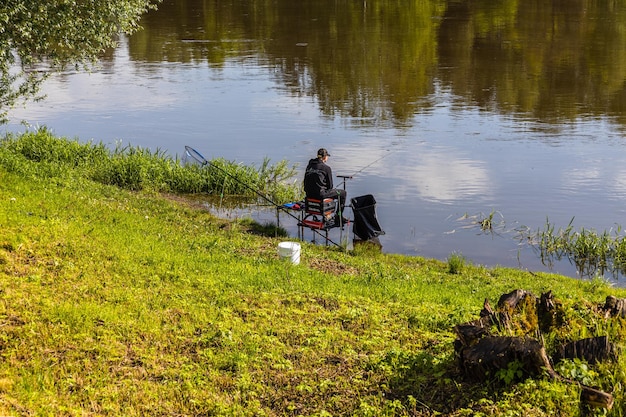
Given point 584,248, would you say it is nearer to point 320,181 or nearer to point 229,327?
point 320,181

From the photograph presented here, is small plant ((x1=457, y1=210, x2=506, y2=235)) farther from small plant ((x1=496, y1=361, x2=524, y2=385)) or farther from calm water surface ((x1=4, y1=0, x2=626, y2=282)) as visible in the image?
small plant ((x1=496, y1=361, x2=524, y2=385))

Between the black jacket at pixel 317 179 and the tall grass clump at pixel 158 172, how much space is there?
10.7ft

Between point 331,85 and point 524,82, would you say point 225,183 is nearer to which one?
point 331,85

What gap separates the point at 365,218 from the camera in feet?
50.7

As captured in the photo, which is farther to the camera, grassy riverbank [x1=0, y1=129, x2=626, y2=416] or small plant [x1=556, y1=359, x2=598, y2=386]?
grassy riverbank [x1=0, y1=129, x2=626, y2=416]

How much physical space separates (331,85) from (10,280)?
25.4m

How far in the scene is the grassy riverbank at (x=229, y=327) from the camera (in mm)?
6508

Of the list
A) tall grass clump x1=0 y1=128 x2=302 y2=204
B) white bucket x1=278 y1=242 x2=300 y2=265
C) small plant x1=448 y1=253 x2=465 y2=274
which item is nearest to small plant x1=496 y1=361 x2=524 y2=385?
white bucket x1=278 y1=242 x2=300 y2=265

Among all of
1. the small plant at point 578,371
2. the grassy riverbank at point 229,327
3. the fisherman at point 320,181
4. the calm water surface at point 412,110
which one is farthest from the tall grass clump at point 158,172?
the small plant at point 578,371

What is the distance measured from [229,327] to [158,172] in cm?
1144

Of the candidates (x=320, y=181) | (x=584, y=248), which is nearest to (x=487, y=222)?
(x=584, y=248)

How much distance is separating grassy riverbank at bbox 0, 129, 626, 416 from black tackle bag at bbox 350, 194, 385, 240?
2.11m

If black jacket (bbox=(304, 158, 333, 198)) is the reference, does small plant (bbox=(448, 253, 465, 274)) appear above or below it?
below

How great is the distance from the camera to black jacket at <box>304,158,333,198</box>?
48.3ft
